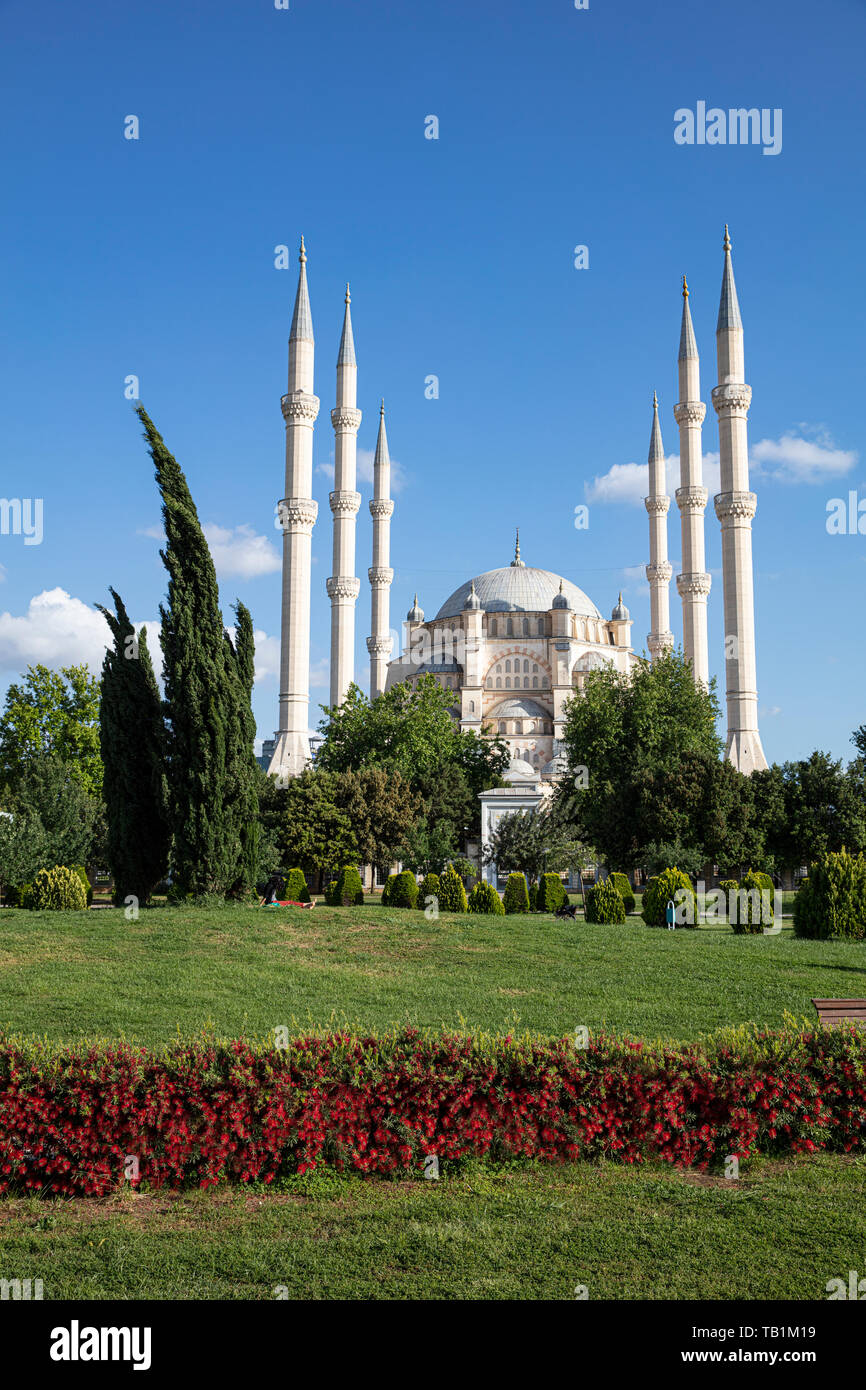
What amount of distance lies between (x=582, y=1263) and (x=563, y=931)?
423 inches

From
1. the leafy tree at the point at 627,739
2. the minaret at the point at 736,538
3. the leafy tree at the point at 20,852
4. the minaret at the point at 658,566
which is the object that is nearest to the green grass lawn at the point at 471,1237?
the leafy tree at the point at 20,852

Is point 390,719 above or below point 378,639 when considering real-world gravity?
below

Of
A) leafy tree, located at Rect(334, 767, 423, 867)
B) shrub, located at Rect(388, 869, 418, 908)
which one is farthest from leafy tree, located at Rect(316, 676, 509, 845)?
shrub, located at Rect(388, 869, 418, 908)

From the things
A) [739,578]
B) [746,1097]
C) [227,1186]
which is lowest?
[227,1186]

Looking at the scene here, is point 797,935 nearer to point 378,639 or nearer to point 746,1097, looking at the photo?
point 746,1097

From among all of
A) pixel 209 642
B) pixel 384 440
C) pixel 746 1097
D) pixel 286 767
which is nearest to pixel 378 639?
pixel 384 440

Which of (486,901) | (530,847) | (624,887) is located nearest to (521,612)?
(530,847)

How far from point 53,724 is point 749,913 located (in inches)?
1208

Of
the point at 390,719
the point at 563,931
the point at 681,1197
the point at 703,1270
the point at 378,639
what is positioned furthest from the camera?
the point at 378,639

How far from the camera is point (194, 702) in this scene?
649 inches

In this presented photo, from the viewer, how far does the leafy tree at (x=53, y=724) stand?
39844mm

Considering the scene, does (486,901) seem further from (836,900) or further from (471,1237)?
(471,1237)

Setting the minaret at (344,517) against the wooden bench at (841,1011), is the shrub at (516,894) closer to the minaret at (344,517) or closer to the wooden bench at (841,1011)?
the wooden bench at (841,1011)
